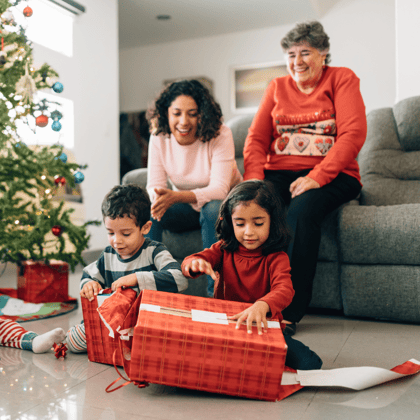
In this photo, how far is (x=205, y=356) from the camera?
35.0 inches

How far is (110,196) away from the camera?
1.23 m

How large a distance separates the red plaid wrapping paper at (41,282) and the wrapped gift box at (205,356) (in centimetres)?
110

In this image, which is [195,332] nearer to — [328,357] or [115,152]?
[328,357]

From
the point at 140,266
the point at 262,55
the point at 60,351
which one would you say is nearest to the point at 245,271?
the point at 140,266

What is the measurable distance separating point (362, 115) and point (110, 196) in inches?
40.4

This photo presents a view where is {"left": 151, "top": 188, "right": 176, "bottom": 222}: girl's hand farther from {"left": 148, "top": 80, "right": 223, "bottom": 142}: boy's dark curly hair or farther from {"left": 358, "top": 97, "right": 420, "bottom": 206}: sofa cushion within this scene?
{"left": 358, "top": 97, "right": 420, "bottom": 206}: sofa cushion

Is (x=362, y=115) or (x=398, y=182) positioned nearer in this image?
(x=362, y=115)

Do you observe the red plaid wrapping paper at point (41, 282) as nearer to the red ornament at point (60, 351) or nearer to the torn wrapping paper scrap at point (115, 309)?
the red ornament at point (60, 351)

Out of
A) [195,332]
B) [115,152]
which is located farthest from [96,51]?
[195,332]

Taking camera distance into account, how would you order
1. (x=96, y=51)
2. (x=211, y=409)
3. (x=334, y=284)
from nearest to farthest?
(x=211, y=409)
(x=334, y=284)
(x=96, y=51)

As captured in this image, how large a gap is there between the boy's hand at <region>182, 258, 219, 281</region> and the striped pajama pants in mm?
516

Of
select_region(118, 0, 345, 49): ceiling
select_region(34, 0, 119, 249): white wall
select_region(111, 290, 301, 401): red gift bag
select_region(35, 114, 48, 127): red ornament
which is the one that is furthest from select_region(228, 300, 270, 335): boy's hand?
select_region(118, 0, 345, 49): ceiling

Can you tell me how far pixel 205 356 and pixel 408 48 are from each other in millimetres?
2748

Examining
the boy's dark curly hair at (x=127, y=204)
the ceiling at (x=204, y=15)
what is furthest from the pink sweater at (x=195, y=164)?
the ceiling at (x=204, y=15)
